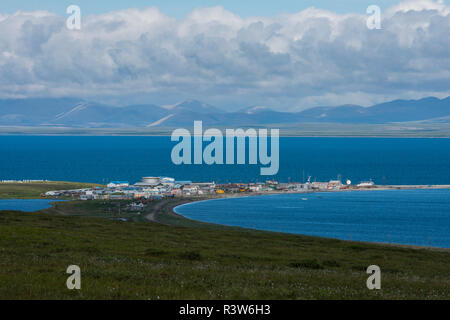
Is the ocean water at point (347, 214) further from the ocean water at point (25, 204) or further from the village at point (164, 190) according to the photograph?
the ocean water at point (25, 204)

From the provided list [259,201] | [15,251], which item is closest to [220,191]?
[259,201]

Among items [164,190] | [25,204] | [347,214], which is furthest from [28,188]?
[347,214]

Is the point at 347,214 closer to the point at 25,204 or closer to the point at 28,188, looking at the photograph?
the point at 25,204

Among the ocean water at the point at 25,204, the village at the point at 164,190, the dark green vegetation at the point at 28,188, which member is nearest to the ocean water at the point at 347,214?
the village at the point at 164,190

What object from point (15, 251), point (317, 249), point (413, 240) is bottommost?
point (413, 240)
